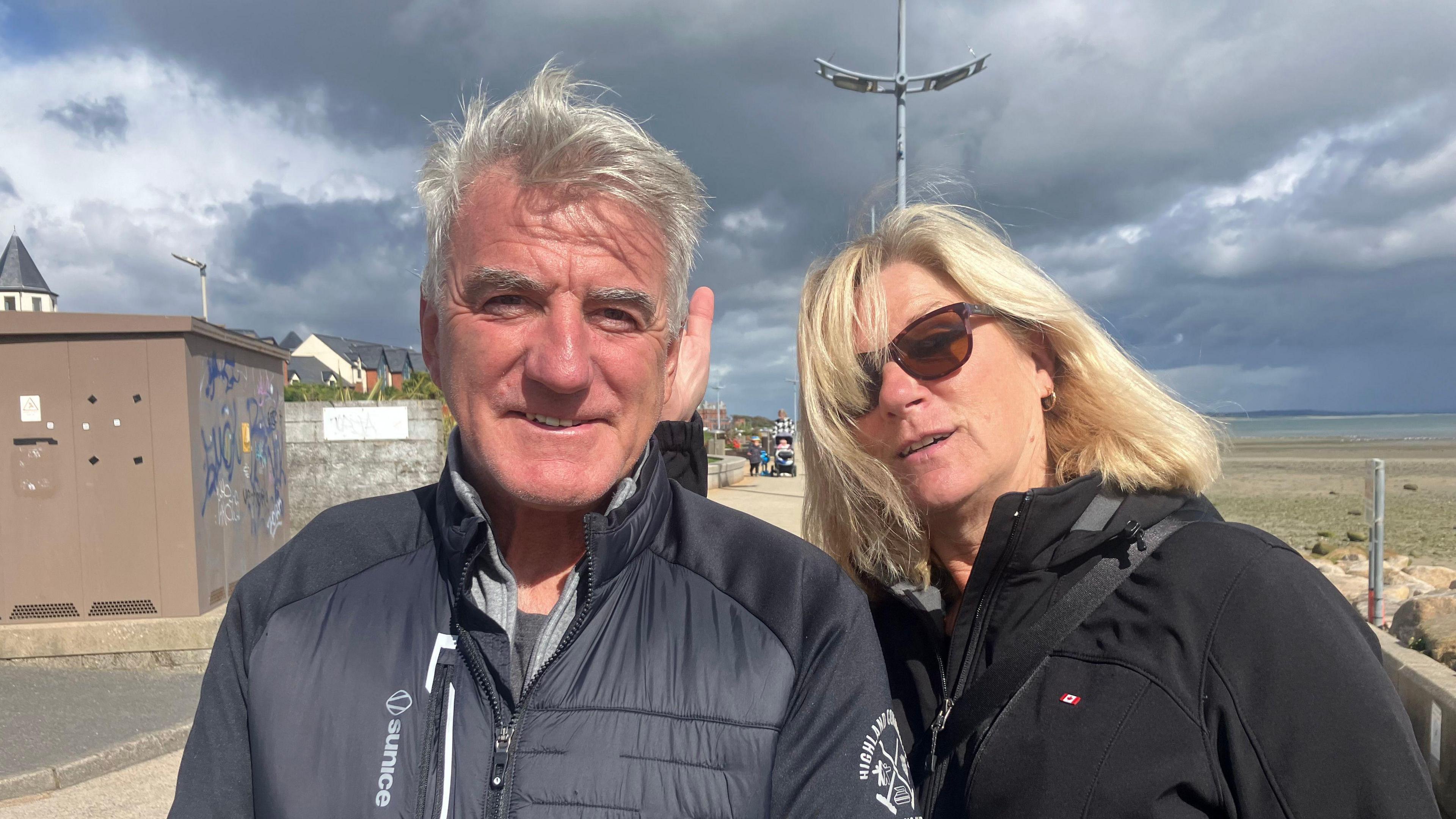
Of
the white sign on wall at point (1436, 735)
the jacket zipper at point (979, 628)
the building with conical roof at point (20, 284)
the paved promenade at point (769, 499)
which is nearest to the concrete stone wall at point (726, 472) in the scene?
the paved promenade at point (769, 499)

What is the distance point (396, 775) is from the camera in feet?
4.63

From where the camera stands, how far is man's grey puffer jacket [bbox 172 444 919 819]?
1.38m

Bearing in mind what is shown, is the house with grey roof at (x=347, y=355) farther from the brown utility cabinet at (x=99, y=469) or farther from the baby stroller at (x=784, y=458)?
the brown utility cabinet at (x=99, y=469)

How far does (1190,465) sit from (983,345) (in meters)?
0.56

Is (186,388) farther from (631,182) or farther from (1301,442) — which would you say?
(1301,442)

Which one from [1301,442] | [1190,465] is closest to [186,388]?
[1190,465]

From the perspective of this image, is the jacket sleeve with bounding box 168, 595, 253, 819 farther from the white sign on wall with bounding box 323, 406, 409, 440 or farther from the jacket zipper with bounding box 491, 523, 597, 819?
the white sign on wall with bounding box 323, 406, 409, 440

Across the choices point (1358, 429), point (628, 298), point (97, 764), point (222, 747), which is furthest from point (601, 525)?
point (1358, 429)

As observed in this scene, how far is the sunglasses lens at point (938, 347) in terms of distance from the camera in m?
2.25

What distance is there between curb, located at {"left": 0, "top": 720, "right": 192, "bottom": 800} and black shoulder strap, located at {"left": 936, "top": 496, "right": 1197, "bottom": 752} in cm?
404

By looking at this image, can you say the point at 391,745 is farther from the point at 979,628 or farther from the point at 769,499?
the point at 769,499

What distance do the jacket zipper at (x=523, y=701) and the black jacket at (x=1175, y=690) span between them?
0.92m

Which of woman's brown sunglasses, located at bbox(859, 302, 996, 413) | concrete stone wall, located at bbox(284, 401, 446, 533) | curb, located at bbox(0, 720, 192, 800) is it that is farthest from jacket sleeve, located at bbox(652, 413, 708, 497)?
concrete stone wall, located at bbox(284, 401, 446, 533)

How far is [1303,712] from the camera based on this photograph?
155 cm
